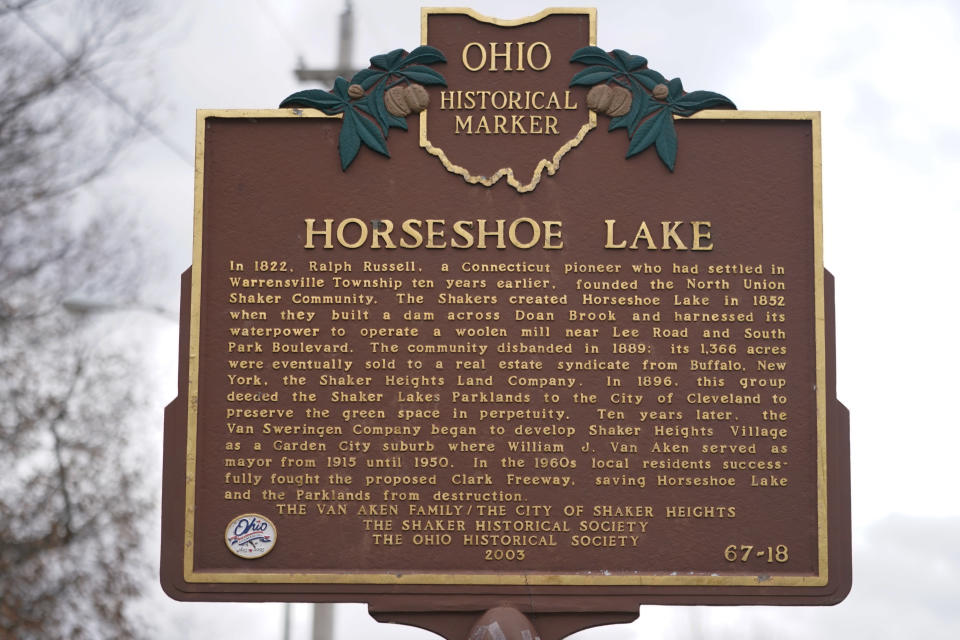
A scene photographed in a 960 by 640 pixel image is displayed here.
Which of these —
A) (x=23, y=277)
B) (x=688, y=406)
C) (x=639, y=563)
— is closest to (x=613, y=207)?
(x=688, y=406)

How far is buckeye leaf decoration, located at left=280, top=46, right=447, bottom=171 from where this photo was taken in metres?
8.48

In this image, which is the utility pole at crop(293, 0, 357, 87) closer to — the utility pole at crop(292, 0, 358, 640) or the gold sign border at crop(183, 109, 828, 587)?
the utility pole at crop(292, 0, 358, 640)

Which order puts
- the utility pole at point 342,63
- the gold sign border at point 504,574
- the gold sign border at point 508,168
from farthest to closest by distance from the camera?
the utility pole at point 342,63 < the gold sign border at point 508,168 < the gold sign border at point 504,574

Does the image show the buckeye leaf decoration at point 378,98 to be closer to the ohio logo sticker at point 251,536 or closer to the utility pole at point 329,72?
the ohio logo sticker at point 251,536

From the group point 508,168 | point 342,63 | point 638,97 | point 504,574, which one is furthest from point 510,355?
point 342,63

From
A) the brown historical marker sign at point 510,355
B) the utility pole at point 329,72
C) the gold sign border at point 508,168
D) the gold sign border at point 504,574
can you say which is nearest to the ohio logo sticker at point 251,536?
the brown historical marker sign at point 510,355

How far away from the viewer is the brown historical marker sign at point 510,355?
26.4 feet

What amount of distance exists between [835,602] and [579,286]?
2569 mm

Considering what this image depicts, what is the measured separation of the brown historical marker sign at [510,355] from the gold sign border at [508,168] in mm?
23

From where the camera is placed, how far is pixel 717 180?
8430mm

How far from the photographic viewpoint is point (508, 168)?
332 inches

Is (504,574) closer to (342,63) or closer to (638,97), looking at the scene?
(638,97)

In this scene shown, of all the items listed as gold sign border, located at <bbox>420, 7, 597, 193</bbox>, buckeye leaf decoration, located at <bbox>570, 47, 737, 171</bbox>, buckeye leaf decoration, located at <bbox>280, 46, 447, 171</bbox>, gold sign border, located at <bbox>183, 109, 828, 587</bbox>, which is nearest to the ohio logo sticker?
gold sign border, located at <bbox>183, 109, 828, 587</bbox>

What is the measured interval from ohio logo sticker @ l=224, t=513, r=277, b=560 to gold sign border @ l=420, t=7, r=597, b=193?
258 cm
